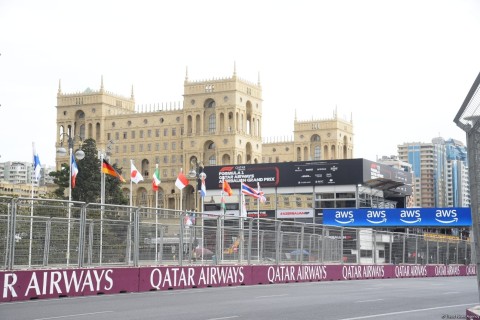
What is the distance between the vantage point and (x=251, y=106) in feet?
461

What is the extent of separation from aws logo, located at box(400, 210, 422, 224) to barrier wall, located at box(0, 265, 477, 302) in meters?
40.4

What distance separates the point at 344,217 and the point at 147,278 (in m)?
60.7

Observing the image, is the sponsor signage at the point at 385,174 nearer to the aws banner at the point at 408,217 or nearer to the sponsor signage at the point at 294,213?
the sponsor signage at the point at 294,213

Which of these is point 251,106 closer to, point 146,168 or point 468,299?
point 146,168

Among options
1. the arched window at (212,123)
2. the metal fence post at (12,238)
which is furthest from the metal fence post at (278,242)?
the arched window at (212,123)

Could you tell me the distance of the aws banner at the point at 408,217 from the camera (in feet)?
253

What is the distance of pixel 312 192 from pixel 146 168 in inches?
2140

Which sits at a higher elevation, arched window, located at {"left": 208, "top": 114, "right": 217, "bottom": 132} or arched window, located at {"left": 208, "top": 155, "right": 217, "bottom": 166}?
arched window, located at {"left": 208, "top": 114, "right": 217, "bottom": 132}

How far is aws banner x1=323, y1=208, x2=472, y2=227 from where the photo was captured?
77062 mm

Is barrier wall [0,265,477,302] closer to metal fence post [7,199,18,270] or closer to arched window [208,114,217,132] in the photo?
metal fence post [7,199,18,270]

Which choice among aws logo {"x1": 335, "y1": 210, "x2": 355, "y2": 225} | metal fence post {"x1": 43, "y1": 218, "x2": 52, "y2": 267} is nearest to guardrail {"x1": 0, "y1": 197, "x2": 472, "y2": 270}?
metal fence post {"x1": 43, "y1": 218, "x2": 52, "y2": 267}

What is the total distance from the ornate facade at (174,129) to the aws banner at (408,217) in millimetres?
51174

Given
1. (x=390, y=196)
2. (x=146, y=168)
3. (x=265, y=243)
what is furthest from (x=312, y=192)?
(x=265, y=243)

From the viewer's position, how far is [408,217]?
78.8m
